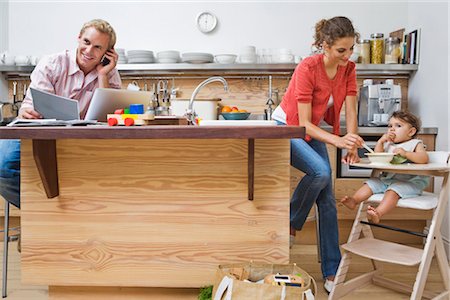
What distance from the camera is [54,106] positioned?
6.63 ft

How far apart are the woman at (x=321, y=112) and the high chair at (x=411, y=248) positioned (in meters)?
0.15

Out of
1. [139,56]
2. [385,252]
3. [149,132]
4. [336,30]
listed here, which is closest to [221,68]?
[139,56]

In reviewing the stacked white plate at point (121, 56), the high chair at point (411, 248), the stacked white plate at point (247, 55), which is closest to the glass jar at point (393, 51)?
the stacked white plate at point (247, 55)

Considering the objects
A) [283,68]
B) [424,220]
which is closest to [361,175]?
[424,220]

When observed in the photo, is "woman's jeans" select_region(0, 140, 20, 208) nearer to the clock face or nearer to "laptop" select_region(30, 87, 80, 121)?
"laptop" select_region(30, 87, 80, 121)

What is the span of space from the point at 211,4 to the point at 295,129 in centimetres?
281

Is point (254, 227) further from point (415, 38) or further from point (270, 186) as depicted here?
point (415, 38)

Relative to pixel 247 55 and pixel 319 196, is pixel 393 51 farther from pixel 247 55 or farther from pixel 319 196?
pixel 319 196

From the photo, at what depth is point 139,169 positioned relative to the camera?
1.96 metres

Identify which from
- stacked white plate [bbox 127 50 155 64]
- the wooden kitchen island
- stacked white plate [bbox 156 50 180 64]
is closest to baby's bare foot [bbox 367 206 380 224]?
the wooden kitchen island

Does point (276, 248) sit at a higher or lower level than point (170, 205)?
lower

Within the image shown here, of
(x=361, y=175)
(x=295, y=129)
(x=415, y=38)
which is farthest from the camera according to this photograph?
(x=415, y=38)

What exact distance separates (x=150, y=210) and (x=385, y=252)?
3.82 ft

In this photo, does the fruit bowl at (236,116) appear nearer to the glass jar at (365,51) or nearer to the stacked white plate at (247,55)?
the stacked white plate at (247,55)
